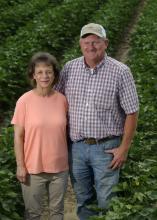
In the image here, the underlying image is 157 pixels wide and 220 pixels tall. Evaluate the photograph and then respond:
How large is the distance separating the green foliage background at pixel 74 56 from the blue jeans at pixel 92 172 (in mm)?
149

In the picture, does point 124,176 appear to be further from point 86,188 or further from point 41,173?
point 41,173

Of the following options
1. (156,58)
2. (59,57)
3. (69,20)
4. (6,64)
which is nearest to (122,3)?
(69,20)

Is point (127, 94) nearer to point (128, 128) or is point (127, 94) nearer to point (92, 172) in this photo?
point (128, 128)

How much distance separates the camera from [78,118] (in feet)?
16.1

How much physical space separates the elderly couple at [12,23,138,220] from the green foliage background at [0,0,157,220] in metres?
0.42

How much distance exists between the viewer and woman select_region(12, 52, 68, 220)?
15.9ft

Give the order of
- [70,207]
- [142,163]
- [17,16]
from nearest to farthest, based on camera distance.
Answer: [142,163]
[70,207]
[17,16]

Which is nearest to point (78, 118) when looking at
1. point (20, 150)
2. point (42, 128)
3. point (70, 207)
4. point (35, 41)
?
point (42, 128)

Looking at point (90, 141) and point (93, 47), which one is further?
point (90, 141)

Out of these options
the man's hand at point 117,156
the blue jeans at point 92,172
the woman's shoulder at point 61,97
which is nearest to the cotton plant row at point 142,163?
the blue jeans at point 92,172

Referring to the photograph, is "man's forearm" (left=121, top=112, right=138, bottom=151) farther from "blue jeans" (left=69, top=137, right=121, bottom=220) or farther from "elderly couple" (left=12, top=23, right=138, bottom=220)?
"blue jeans" (left=69, top=137, right=121, bottom=220)

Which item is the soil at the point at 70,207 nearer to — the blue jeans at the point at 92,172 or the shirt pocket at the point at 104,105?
the blue jeans at the point at 92,172

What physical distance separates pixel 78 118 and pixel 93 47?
66 centimetres

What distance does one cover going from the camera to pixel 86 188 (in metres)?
5.25
